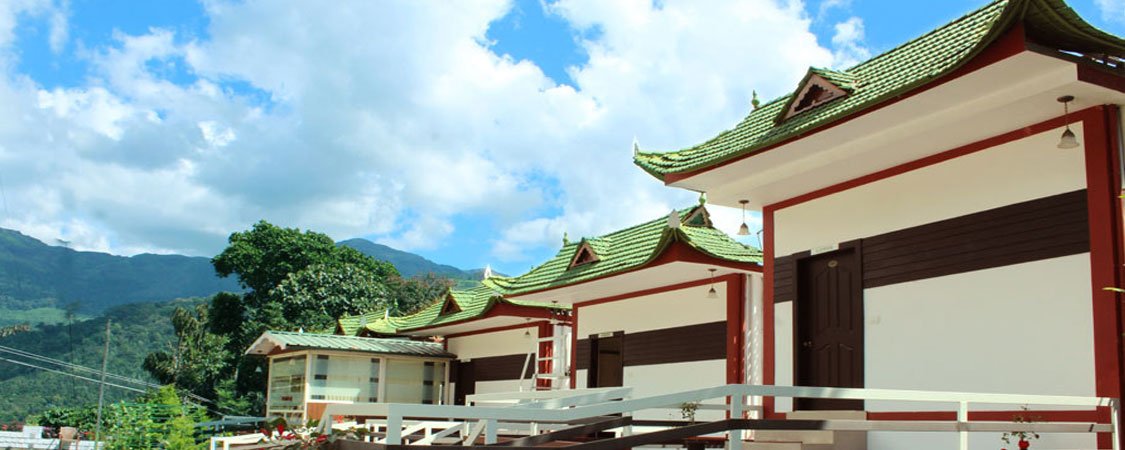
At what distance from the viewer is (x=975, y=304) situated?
27.4ft

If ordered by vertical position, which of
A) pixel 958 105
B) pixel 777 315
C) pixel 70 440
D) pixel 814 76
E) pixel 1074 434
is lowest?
pixel 70 440

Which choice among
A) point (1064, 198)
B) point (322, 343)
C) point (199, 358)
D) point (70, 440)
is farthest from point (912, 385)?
point (199, 358)

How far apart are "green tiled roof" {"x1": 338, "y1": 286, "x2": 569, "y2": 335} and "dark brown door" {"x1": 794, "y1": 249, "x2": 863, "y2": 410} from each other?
8753 mm

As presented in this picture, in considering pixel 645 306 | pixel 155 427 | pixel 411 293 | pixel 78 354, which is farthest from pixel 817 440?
pixel 78 354

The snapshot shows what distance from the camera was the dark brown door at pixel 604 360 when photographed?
15.3 meters

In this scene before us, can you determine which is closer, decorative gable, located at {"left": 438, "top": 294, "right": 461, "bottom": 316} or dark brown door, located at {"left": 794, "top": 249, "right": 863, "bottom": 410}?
dark brown door, located at {"left": 794, "top": 249, "right": 863, "bottom": 410}

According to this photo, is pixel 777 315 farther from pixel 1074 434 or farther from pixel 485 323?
pixel 485 323

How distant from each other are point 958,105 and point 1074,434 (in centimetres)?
268

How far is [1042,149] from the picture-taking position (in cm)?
783

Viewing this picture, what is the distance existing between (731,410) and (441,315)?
638 inches

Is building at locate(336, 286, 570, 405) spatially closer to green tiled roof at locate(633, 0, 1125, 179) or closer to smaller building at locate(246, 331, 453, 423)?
smaller building at locate(246, 331, 453, 423)

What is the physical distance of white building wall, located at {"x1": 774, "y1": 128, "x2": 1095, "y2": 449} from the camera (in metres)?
7.51

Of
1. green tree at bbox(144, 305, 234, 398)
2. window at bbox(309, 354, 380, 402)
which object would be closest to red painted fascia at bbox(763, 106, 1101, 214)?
window at bbox(309, 354, 380, 402)

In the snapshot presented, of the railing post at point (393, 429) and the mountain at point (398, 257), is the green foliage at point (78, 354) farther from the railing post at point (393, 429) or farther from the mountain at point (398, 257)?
the mountain at point (398, 257)
